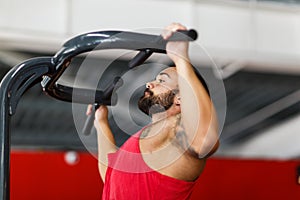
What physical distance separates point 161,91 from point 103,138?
337 millimetres

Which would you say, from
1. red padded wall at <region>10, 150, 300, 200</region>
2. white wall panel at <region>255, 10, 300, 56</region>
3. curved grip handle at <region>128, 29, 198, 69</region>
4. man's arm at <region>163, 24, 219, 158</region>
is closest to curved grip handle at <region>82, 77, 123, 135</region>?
curved grip handle at <region>128, 29, 198, 69</region>

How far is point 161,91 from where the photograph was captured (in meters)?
1.12

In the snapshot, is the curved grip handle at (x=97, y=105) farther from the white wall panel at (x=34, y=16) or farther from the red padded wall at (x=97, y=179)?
the white wall panel at (x=34, y=16)

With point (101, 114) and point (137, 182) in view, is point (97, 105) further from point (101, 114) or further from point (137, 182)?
point (137, 182)

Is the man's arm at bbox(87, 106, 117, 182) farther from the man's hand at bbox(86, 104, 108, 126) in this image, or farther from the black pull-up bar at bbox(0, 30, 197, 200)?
the black pull-up bar at bbox(0, 30, 197, 200)

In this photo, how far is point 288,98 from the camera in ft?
21.5

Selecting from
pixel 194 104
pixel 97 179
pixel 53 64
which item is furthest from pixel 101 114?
pixel 97 179

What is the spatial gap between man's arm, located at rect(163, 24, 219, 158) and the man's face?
0.14 feet

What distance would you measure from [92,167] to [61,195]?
0.21 m

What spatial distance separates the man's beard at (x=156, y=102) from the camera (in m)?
1.12

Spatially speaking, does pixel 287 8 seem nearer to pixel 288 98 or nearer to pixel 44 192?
pixel 288 98

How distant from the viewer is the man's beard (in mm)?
1122

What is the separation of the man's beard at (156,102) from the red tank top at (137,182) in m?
0.07

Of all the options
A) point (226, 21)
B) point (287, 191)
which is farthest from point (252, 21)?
point (287, 191)
